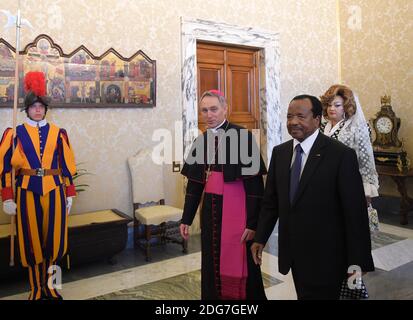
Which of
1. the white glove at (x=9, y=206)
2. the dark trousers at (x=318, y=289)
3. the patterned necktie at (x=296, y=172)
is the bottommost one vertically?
the dark trousers at (x=318, y=289)

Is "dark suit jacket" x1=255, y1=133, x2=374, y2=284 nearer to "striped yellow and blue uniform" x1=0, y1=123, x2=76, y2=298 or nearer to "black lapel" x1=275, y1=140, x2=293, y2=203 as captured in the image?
"black lapel" x1=275, y1=140, x2=293, y2=203

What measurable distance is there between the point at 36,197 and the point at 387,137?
16.0 feet

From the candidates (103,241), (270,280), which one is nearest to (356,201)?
(270,280)

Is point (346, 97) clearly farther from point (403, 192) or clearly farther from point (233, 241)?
point (403, 192)

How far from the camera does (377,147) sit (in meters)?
5.92

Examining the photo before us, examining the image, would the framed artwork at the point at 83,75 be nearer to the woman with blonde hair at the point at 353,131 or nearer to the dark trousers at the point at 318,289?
the woman with blonde hair at the point at 353,131

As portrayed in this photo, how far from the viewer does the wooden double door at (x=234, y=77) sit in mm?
5445

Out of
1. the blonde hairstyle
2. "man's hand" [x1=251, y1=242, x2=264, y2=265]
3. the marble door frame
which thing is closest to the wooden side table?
the marble door frame

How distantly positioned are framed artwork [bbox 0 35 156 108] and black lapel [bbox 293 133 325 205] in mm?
3102

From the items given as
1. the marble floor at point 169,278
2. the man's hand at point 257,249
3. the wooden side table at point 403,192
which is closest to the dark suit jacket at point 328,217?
the man's hand at point 257,249

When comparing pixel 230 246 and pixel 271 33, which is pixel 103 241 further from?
pixel 271 33

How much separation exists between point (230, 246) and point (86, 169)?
2458 millimetres

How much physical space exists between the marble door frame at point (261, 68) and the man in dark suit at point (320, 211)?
3198 millimetres

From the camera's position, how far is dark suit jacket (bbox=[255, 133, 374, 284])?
183 centimetres
